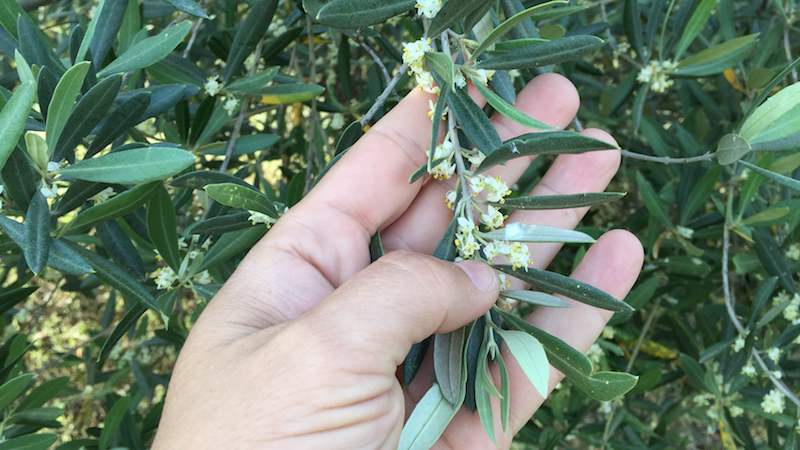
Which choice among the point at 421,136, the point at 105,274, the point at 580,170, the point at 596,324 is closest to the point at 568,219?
the point at 580,170

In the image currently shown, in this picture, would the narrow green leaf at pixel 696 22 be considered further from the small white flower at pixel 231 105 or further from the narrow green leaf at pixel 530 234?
the small white flower at pixel 231 105

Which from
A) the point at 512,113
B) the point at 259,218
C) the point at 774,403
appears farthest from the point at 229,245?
the point at 774,403

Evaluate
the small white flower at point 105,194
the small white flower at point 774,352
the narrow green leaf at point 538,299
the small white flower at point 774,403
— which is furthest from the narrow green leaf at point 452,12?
the small white flower at point 774,403

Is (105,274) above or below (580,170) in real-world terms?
above

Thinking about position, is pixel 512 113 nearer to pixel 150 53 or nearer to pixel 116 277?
pixel 150 53

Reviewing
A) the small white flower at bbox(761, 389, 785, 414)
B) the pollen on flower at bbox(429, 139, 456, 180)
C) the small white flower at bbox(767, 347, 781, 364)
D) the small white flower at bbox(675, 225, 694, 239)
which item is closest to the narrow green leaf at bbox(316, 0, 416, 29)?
the pollen on flower at bbox(429, 139, 456, 180)

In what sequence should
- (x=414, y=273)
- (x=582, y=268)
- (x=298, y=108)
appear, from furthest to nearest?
1. (x=298, y=108)
2. (x=582, y=268)
3. (x=414, y=273)

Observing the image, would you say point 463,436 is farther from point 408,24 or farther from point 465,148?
point 408,24
